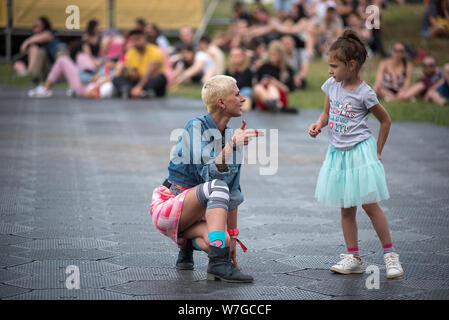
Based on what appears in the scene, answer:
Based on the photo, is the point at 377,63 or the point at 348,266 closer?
the point at 348,266

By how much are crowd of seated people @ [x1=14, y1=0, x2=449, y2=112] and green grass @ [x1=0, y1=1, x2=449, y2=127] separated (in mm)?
310

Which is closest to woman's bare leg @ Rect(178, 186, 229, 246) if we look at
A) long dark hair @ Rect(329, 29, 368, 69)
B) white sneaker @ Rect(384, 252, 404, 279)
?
white sneaker @ Rect(384, 252, 404, 279)

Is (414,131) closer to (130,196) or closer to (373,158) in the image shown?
(130,196)

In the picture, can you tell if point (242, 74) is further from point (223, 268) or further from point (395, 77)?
point (223, 268)

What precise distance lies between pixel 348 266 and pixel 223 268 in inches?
29.7

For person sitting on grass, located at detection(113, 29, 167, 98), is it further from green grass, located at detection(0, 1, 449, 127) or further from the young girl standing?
the young girl standing

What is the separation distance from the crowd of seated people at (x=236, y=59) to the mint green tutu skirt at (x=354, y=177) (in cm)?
874

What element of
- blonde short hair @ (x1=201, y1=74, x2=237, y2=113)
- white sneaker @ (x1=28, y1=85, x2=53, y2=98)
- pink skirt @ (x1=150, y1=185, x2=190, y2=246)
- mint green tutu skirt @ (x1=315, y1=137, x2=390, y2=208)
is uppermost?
blonde short hair @ (x1=201, y1=74, x2=237, y2=113)

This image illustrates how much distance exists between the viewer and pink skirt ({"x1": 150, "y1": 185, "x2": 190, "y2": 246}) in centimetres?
450

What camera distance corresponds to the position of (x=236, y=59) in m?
14.0

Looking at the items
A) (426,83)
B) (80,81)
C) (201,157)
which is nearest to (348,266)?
(201,157)

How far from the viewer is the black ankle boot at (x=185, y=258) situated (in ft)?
15.3

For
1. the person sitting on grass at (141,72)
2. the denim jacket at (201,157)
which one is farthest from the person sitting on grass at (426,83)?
the denim jacket at (201,157)
